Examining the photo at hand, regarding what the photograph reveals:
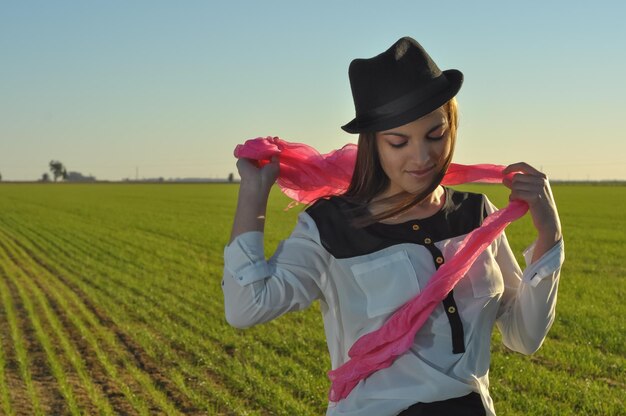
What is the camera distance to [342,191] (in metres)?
2.72

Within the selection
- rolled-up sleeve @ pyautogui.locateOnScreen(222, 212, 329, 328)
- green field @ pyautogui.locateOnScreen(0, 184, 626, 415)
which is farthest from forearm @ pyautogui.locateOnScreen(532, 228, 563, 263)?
green field @ pyautogui.locateOnScreen(0, 184, 626, 415)

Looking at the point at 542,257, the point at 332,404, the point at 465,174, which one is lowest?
the point at 332,404

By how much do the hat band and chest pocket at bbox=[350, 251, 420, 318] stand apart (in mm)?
371

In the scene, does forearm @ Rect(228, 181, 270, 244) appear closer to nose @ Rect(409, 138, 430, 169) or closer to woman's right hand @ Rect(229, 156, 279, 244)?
woman's right hand @ Rect(229, 156, 279, 244)

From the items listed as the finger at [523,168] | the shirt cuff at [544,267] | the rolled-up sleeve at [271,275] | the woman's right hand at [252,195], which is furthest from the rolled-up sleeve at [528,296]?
the woman's right hand at [252,195]

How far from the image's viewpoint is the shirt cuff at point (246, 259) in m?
2.16

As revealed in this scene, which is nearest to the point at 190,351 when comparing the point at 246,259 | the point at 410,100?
the point at 246,259

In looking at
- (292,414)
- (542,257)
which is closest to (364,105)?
(542,257)

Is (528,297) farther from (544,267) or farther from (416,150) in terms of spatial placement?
(416,150)

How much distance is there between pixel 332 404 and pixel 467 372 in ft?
1.29

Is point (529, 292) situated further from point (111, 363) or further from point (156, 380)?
point (111, 363)

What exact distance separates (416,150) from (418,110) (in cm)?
11

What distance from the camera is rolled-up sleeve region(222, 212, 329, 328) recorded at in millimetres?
2178

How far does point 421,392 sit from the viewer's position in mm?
2158
